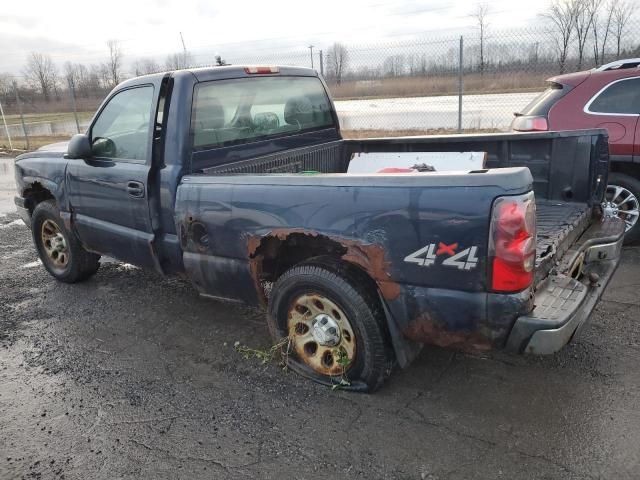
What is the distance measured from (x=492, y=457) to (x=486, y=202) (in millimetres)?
1252

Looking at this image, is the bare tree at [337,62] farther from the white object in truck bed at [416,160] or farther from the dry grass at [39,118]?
the dry grass at [39,118]

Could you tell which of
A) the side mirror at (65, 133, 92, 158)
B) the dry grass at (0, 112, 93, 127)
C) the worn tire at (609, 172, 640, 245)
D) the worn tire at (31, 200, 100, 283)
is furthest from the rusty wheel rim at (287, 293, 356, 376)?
the dry grass at (0, 112, 93, 127)

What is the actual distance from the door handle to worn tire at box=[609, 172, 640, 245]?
4566mm

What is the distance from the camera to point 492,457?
2.61 m

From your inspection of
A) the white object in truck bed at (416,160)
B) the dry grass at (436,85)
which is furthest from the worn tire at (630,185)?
the dry grass at (436,85)

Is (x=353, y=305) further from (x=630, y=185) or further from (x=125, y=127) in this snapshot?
(x=630, y=185)

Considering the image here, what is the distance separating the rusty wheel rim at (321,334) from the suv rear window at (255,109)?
1.42 metres

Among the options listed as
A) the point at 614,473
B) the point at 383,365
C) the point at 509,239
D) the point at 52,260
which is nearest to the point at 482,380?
the point at 383,365

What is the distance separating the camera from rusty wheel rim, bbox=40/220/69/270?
17.4 ft

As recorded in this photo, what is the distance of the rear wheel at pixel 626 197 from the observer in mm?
5395

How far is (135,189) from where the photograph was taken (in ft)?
12.9

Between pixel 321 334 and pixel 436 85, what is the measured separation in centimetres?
1266

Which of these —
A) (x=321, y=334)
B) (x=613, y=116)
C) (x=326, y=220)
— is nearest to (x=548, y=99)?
(x=613, y=116)

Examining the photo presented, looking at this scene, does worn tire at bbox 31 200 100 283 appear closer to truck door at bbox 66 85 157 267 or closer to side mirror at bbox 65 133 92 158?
truck door at bbox 66 85 157 267
